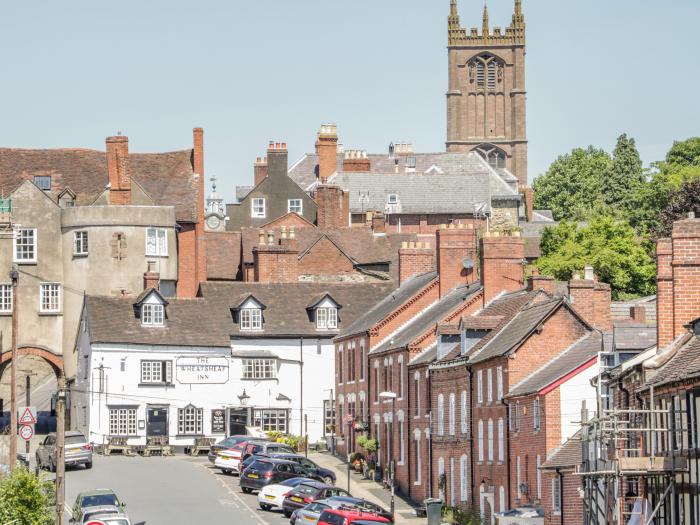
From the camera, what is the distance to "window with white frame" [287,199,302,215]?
431 feet

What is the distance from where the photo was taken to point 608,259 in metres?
107

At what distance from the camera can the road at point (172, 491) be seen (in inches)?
2488

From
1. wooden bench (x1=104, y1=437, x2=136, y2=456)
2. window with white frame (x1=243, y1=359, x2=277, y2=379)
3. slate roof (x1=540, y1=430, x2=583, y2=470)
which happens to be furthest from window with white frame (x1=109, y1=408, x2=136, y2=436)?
slate roof (x1=540, y1=430, x2=583, y2=470)

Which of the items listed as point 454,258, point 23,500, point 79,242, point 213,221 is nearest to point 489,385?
point 454,258

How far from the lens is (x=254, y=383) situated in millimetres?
95938

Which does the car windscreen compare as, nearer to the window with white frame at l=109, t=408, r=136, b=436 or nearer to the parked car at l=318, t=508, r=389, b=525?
the parked car at l=318, t=508, r=389, b=525

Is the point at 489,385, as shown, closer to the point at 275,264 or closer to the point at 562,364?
the point at 562,364

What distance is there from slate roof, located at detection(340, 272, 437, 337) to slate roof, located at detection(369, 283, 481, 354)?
1.68 metres

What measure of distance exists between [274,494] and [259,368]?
30706 mm

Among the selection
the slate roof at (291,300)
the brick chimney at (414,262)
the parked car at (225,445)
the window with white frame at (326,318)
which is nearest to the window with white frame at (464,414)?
the parked car at (225,445)

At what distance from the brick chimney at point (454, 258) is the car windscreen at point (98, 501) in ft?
95.0

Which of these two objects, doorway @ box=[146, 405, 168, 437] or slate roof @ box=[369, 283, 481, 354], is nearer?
slate roof @ box=[369, 283, 481, 354]

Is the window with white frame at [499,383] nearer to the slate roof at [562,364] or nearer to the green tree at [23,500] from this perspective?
the slate roof at [562,364]

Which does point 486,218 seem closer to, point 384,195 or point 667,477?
point 384,195
